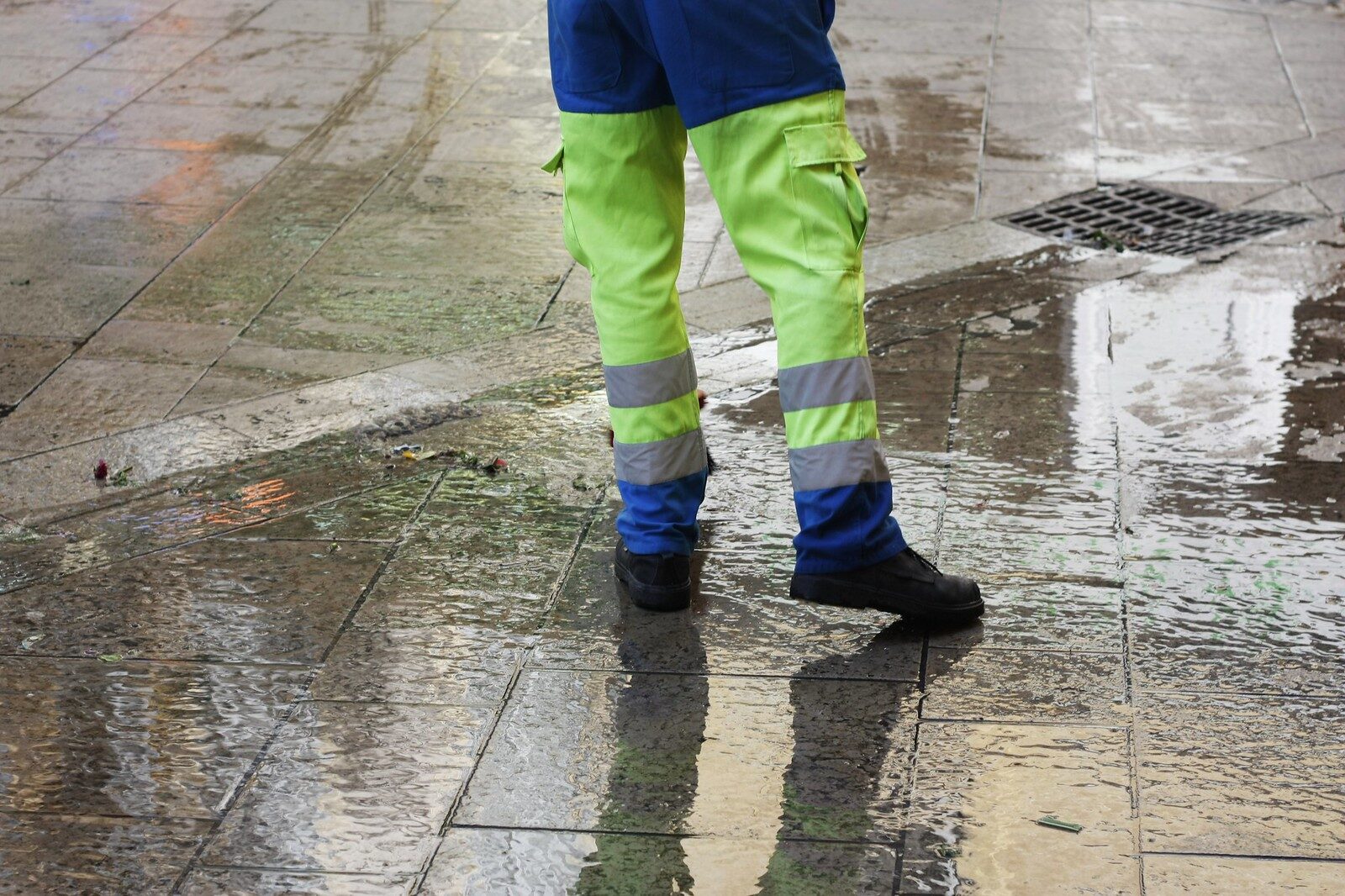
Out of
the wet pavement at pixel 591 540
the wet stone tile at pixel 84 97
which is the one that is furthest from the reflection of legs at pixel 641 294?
the wet stone tile at pixel 84 97

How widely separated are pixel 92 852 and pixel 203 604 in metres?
0.89

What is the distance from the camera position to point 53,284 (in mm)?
5422

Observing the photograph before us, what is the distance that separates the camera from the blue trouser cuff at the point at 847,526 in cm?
320

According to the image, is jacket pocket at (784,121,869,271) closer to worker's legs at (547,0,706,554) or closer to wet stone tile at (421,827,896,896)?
worker's legs at (547,0,706,554)

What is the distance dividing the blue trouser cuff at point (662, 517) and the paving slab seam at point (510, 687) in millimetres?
218

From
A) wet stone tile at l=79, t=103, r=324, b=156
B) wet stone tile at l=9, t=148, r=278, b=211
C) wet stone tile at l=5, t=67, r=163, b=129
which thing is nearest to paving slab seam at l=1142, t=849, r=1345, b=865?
wet stone tile at l=9, t=148, r=278, b=211

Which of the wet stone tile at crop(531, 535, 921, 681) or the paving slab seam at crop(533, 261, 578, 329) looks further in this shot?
the paving slab seam at crop(533, 261, 578, 329)

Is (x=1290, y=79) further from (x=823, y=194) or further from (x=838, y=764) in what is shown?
(x=838, y=764)

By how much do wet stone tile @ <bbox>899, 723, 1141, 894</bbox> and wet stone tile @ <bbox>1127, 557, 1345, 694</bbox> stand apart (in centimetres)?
33

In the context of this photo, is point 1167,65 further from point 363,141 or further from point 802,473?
point 802,473

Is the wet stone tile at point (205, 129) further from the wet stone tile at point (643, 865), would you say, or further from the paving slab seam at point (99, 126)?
the wet stone tile at point (643, 865)

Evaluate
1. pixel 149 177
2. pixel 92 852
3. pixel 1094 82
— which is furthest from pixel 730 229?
pixel 1094 82

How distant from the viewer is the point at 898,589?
326 cm

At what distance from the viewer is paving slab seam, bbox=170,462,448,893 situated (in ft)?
8.71
